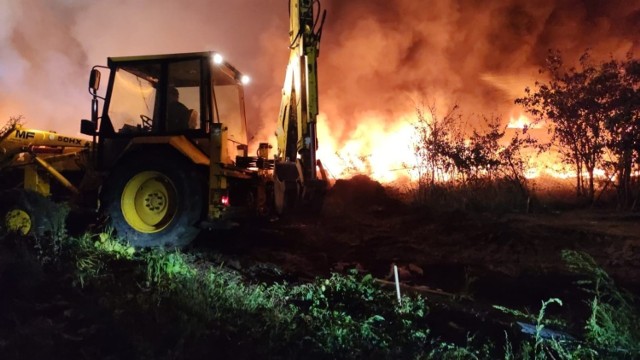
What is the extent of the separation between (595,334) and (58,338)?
374 centimetres

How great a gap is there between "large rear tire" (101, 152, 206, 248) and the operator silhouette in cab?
2.06 ft

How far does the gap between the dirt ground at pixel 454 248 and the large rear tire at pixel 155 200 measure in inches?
18.4

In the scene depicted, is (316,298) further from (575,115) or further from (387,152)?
(387,152)

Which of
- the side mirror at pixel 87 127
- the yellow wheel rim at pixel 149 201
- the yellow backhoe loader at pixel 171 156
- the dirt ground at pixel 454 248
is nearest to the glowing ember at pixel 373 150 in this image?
the dirt ground at pixel 454 248

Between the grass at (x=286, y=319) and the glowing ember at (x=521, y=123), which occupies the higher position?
the glowing ember at (x=521, y=123)

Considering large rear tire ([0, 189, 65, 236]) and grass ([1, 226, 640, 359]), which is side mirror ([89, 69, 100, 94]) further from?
grass ([1, 226, 640, 359])

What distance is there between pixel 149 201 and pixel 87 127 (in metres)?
1.55

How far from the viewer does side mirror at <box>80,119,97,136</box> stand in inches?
296

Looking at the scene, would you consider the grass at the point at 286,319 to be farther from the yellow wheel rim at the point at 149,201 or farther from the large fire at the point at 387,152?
the large fire at the point at 387,152

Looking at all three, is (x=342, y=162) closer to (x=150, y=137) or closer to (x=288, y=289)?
(x=150, y=137)

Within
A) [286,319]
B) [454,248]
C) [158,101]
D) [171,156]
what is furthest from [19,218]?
[454,248]

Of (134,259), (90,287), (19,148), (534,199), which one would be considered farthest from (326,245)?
(534,199)

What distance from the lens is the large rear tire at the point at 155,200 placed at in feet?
22.6

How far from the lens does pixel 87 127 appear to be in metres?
7.57
